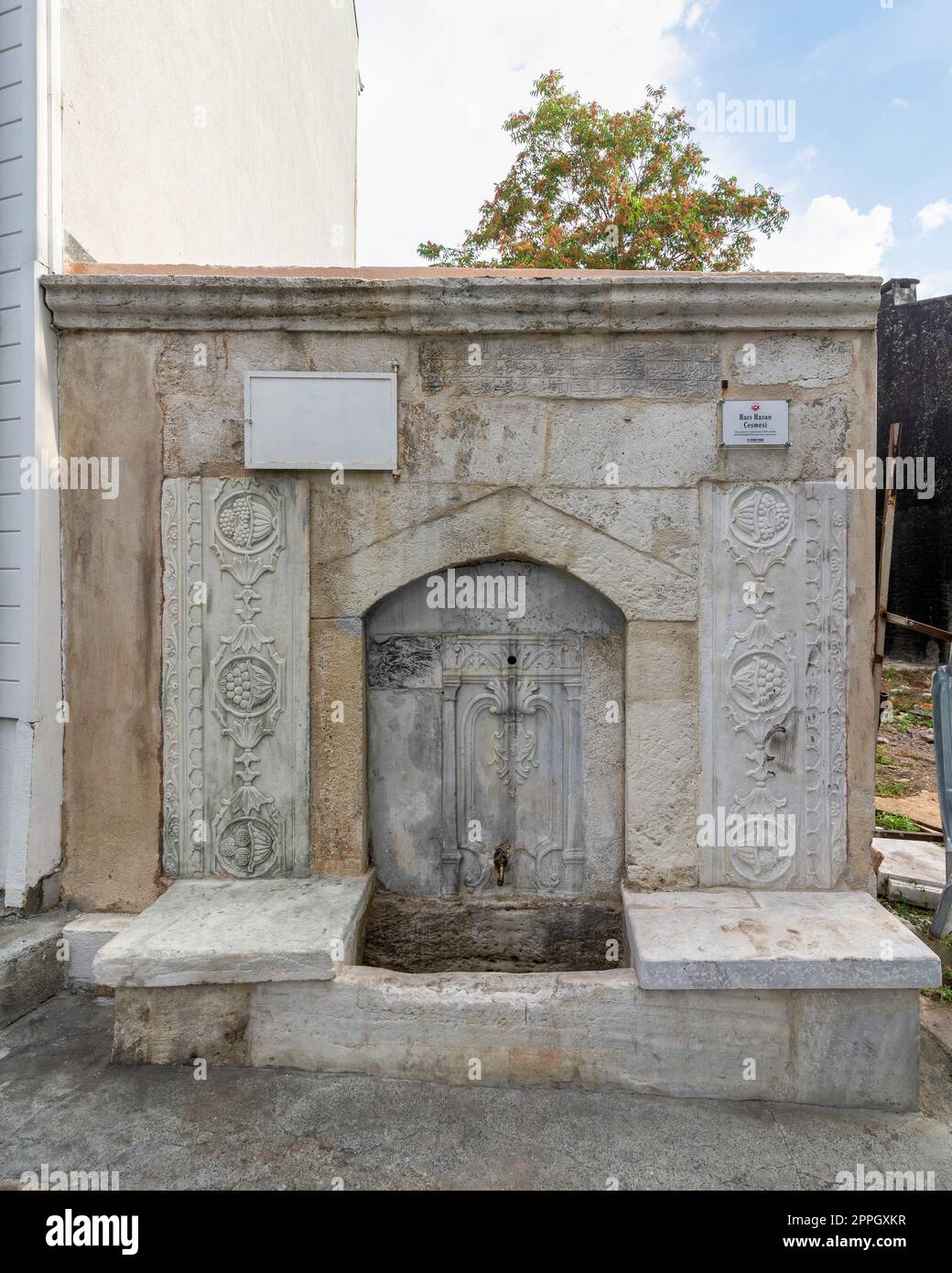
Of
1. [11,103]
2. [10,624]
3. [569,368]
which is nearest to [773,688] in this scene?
[569,368]

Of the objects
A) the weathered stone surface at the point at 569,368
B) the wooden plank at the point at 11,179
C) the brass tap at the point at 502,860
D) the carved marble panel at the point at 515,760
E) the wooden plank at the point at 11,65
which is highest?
the wooden plank at the point at 11,65

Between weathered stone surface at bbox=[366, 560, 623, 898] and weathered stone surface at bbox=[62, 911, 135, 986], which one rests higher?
weathered stone surface at bbox=[366, 560, 623, 898]

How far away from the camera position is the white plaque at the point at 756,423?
292 cm

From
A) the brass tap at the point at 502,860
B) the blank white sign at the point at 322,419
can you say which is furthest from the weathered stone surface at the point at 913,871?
the blank white sign at the point at 322,419

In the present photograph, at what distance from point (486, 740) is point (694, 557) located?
1.20m

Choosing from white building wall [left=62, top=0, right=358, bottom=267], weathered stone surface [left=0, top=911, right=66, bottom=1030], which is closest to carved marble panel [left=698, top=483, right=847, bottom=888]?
weathered stone surface [left=0, top=911, right=66, bottom=1030]

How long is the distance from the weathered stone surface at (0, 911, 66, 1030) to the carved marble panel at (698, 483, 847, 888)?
108 inches

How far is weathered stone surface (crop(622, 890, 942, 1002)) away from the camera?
2406 mm

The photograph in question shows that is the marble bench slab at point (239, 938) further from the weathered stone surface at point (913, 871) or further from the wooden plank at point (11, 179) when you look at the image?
the wooden plank at point (11, 179)

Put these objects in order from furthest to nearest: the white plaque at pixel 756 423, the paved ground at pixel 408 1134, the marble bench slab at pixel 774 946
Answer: the white plaque at pixel 756 423 → the marble bench slab at pixel 774 946 → the paved ground at pixel 408 1134

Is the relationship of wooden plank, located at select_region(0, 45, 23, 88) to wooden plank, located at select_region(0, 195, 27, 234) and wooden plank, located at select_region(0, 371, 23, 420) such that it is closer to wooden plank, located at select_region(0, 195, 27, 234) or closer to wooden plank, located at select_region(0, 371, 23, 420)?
wooden plank, located at select_region(0, 195, 27, 234)

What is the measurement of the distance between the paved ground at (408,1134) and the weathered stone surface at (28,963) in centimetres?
28

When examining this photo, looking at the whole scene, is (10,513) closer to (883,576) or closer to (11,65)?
(11,65)

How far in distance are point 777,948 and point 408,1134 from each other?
4.53ft
